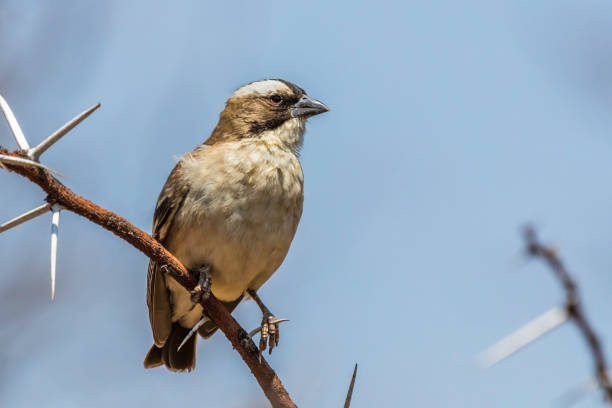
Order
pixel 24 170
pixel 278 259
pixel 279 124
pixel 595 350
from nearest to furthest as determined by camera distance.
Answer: pixel 595 350 < pixel 24 170 < pixel 278 259 < pixel 279 124

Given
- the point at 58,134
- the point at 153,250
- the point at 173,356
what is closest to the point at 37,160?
the point at 58,134

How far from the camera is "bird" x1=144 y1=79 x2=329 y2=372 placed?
4465mm

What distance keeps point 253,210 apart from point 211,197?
0.28 meters

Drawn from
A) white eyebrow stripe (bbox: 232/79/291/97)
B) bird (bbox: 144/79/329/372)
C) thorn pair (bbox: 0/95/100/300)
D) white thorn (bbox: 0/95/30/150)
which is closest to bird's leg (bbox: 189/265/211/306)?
bird (bbox: 144/79/329/372)

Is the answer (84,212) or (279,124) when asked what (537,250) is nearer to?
(84,212)

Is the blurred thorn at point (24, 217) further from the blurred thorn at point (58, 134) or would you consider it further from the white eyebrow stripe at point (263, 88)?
the white eyebrow stripe at point (263, 88)

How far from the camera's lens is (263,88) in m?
5.93

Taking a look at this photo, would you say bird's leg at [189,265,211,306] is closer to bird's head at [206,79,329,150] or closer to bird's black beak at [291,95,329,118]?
bird's head at [206,79,329,150]

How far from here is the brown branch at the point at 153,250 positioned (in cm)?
228

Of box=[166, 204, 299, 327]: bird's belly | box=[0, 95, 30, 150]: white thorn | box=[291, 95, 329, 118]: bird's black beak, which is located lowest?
box=[166, 204, 299, 327]: bird's belly

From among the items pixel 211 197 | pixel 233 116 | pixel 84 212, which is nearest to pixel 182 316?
pixel 211 197

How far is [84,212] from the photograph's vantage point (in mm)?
2424

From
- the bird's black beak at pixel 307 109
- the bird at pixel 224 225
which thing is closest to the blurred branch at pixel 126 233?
the bird at pixel 224 225

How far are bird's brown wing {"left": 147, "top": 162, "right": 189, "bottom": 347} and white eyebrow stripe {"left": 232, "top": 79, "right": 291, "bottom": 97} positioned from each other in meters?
1.22
